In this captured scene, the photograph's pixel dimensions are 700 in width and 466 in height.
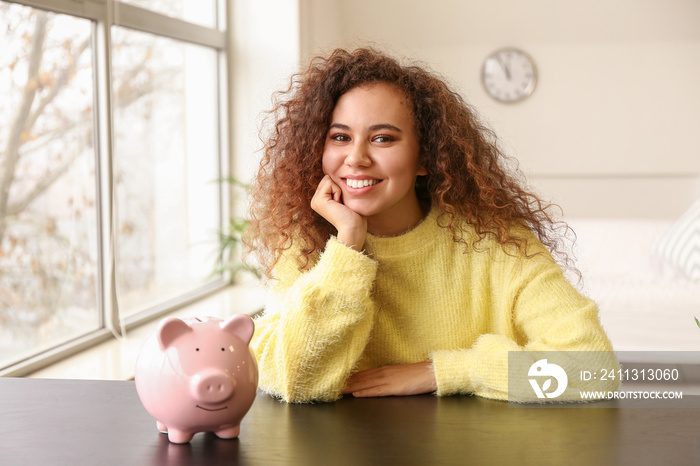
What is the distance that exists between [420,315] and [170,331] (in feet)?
2.09

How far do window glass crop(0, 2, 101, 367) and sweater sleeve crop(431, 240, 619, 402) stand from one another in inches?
63.7

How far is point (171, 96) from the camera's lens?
3.62 m

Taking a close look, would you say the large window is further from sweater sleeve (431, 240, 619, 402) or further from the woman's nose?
sweater sleeve (431, 240, 619, 402)

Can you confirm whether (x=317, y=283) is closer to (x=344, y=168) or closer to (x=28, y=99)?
(x=344, y=168)

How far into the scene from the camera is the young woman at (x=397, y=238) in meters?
1.32

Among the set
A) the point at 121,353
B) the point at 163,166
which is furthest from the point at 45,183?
the point at 163,166

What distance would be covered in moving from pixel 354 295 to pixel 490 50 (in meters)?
3.92

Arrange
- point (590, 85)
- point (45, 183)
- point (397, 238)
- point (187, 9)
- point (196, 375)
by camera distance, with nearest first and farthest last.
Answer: point (196, 375) < point (397, 238) < point (45, 183) < point (187, 9) < point (590, 85)

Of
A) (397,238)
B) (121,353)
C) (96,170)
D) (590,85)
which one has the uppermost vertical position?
(590,85)

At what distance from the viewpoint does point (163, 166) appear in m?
3.50

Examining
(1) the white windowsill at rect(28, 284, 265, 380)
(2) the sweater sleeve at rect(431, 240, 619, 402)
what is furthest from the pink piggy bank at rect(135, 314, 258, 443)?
(1) the white windowsill at rect(28, 284, 265, 380)

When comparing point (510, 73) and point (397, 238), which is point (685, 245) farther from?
point (397, 238)

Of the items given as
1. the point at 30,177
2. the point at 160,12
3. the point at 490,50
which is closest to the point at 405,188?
the point at 30,177

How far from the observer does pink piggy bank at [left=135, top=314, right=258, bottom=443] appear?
0.94 metres
